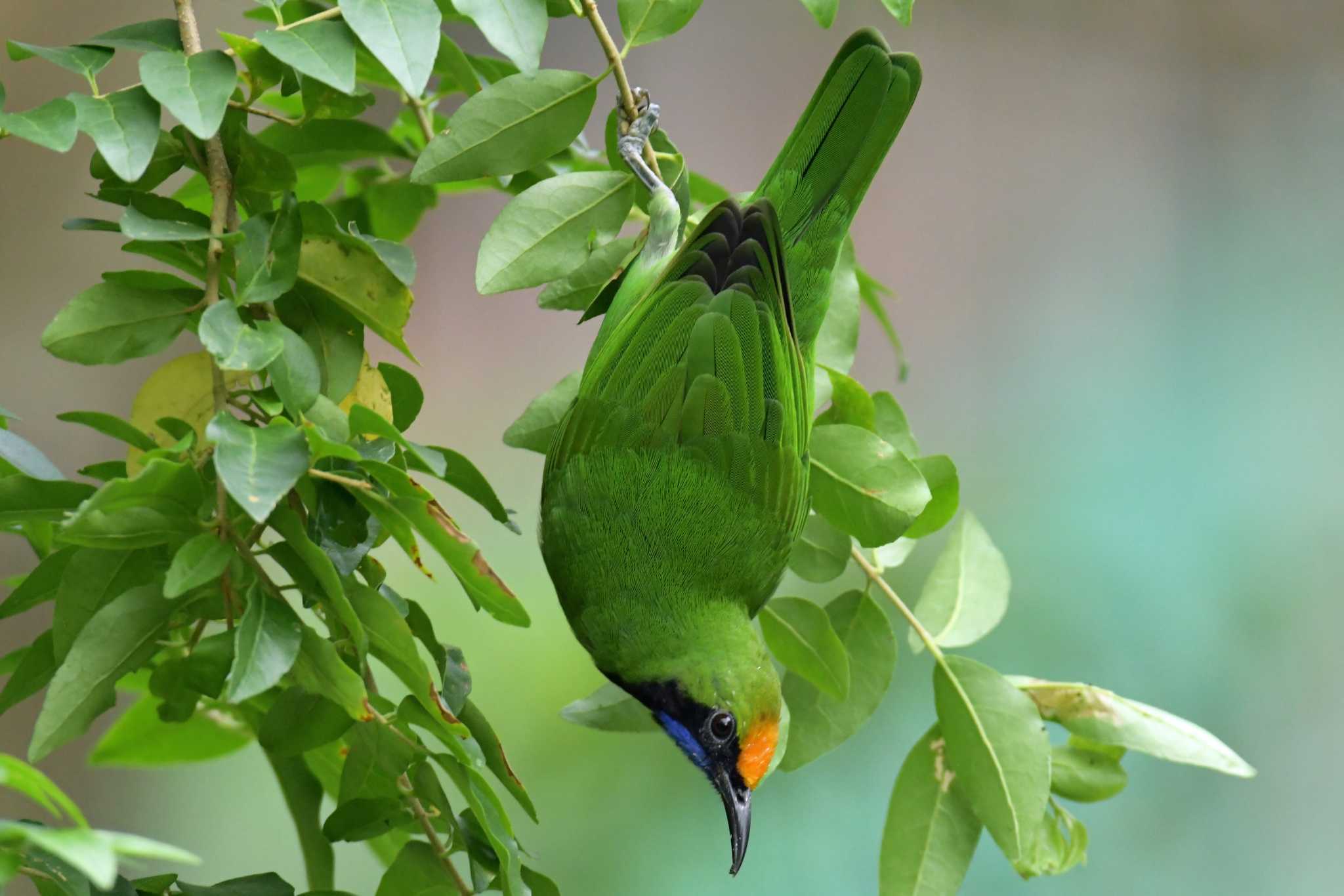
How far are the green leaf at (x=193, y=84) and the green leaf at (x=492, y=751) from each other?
0.52 m

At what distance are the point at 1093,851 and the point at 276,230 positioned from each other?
3.11 m

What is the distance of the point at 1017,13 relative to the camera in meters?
4.50

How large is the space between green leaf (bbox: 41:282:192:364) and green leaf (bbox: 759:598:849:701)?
2.23 ft

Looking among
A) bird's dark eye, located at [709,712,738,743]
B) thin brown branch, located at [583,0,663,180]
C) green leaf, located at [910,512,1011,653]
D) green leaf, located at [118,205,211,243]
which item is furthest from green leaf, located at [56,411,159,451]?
green leaf, located at [910,512,1011,653]

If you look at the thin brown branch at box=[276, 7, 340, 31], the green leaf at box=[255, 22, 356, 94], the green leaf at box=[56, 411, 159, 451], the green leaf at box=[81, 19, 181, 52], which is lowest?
the green leaf at box=[56, 411, 159, 451]

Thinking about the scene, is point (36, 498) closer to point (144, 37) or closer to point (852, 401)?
point (144, 37)

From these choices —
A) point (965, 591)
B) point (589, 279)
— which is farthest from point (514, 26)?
point (965, 591)

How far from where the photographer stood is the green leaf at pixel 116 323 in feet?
3.57

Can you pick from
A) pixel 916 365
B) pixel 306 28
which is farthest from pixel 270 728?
pixel 916 365

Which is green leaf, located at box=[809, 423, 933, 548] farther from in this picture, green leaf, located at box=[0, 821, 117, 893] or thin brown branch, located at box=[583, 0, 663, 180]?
green leaf, located at box=[0, 821, 117, 893]

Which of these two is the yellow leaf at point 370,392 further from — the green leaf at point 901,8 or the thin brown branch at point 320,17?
the green leaf at point 901,8

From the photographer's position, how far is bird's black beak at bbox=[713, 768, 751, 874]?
165 centimetres

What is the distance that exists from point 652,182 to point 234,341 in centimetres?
54

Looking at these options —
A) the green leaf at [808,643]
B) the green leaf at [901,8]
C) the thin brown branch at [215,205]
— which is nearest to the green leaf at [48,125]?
the thin brown branch at [215,205]
